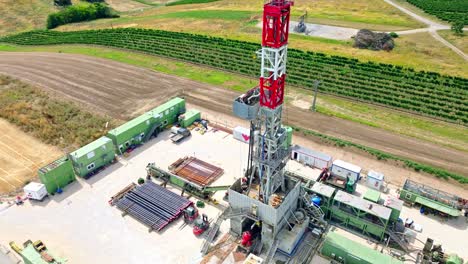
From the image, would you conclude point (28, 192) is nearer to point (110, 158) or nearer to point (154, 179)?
point (110, 158)

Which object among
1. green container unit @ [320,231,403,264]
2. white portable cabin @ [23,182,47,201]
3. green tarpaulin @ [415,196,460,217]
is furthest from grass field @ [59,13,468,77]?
white portable cabin @ [23,182,47,201]

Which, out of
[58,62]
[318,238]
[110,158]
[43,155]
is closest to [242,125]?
[110,158]

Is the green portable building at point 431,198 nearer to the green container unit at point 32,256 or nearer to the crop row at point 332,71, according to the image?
the crop row at point 332,71

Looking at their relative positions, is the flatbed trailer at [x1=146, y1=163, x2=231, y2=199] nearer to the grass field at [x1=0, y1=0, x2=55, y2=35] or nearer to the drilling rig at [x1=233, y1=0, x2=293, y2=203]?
the drilling rig at [x1=233, y1=0, x2=293, y2=203]

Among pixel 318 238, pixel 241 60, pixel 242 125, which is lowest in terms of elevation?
pixel 318 238

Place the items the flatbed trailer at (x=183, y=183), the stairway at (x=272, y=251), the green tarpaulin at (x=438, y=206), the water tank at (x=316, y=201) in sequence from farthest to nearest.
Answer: the flatbed trailer at (x=183, y=183) → the water tank at (x=316, y=201) → the green tarpaulin at (x=438, y=206) → the stairway at (x=272, y=251)

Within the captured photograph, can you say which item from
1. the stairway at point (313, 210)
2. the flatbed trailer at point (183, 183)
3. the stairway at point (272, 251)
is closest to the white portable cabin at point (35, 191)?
the flatbed trailer at point (183, 183)
